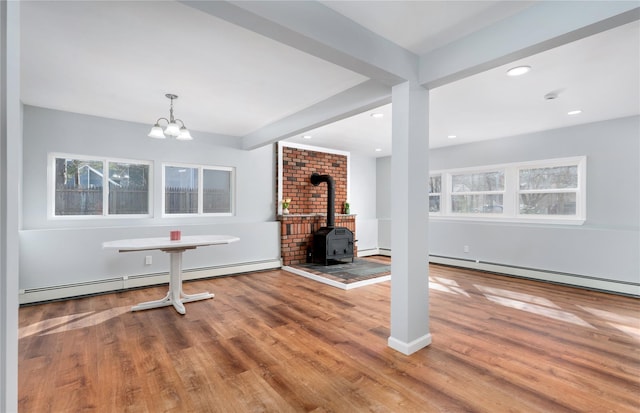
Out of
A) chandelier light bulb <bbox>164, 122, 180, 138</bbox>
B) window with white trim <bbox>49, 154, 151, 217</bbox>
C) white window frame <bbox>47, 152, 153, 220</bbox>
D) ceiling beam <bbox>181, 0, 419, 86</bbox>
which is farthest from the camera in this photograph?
window with white trim <bbox>49, 154, 151, 217</bbox>

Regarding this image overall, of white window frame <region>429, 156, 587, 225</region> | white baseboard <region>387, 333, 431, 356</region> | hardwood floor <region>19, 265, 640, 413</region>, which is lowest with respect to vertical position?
hardwood floor <region>19, 265, 640, 413</region>

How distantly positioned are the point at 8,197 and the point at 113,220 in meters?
3.79

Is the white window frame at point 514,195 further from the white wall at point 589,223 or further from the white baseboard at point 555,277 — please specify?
the white baseboard at point 555,277

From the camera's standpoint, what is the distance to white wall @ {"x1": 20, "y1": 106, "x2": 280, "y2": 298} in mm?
3703

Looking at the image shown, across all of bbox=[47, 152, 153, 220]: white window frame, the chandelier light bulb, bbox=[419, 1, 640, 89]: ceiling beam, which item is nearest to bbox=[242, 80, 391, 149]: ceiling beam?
bbox=[419, 1, 640, 89]: ceiling beam

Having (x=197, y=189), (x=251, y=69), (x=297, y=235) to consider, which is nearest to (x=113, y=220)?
(x=197, y=189)

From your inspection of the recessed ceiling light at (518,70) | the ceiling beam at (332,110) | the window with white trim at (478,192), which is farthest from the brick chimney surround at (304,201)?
the recessed ceiling light at (518,70)

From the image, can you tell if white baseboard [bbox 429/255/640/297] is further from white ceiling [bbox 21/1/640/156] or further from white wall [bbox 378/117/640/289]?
white ceiling [bbox 21/1/640/156]

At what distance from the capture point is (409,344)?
2.38 meters

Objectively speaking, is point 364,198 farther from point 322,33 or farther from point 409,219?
point 322,33

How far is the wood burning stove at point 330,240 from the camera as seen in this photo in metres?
5.64

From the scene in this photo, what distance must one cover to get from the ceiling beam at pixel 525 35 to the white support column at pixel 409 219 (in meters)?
0.28

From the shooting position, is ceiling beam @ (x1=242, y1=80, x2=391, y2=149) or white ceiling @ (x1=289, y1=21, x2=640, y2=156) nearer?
white ceiling @ (x1=289, y1=21, x2=640, y2=156)

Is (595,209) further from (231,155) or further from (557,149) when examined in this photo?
(231,155)
